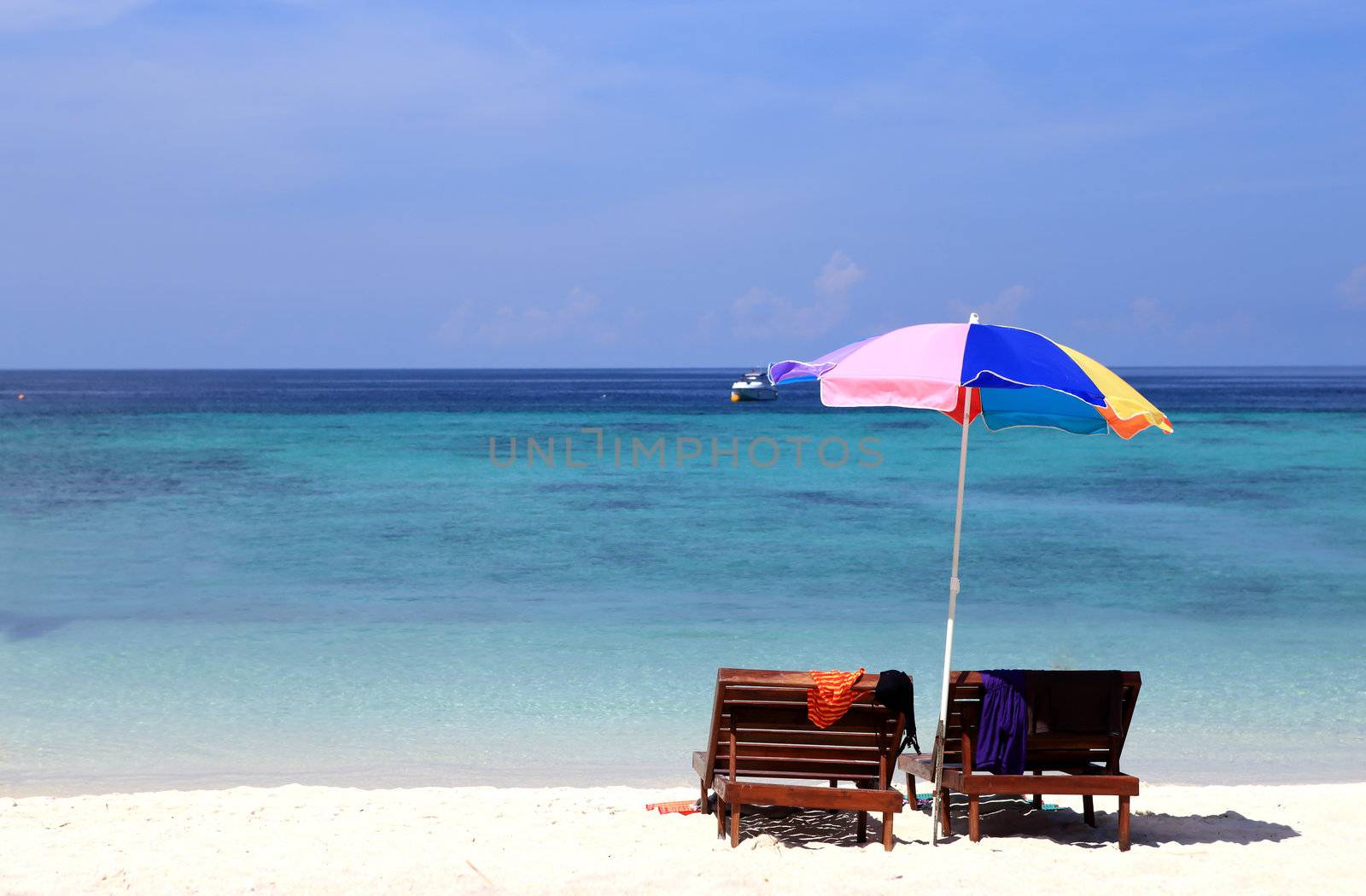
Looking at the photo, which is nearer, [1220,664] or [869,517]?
[1220,664]

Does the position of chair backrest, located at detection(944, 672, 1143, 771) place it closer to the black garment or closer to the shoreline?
the black garment

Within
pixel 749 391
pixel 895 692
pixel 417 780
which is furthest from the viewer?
pixel 749 391

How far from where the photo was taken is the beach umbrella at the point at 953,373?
4801mm

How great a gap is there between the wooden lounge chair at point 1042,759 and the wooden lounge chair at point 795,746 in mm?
255

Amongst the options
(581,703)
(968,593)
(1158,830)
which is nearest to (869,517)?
(968,593)

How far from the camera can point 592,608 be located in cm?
1283

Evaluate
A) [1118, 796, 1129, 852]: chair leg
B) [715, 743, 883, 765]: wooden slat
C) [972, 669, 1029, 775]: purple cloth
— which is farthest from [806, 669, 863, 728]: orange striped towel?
A: [1118, 796, 1129, 852]: chair leg

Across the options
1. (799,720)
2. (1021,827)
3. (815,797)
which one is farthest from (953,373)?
(1021,827)

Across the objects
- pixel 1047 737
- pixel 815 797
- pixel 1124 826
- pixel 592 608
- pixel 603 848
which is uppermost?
pixel 1047 737

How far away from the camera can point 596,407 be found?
78.4 metres

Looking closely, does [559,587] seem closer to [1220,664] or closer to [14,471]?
[1220,664]

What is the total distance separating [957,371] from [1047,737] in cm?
160

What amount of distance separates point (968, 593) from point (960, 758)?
8.92 meters

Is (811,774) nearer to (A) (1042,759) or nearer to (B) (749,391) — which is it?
(A) (1042,759)
